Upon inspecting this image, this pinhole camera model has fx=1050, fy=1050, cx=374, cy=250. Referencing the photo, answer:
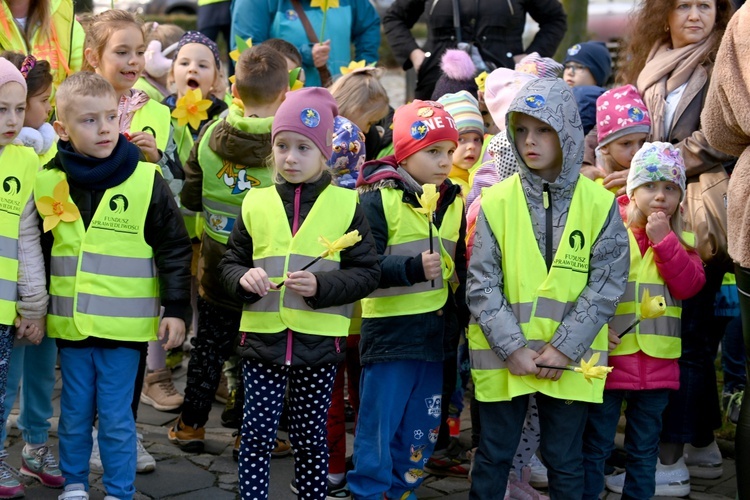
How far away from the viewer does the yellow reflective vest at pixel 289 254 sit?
4285mm

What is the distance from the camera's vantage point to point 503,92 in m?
5.69

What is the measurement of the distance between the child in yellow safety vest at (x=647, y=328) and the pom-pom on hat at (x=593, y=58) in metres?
2.14

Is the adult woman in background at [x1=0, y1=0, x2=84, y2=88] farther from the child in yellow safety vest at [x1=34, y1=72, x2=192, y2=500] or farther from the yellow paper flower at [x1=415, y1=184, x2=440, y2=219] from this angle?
the yellow paper flower at [x1=415, y1=184, x2=440, y2=219]

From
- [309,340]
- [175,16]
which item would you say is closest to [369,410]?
[309,340]

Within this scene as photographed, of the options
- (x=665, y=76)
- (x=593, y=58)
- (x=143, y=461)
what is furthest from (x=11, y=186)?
(x=593, y=58)

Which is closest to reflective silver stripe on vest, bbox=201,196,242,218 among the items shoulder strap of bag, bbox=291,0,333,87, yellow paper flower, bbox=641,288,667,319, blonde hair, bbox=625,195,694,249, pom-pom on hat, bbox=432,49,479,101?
pom-pom on hat, bbox=432,49,479,101

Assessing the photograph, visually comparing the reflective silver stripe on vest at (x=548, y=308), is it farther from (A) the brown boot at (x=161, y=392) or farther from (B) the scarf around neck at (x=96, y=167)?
(A) the brown boot at (x=161, y=392)

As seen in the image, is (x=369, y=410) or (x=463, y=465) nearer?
(x=369, y=410)

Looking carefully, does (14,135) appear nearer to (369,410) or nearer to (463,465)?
(369,410)

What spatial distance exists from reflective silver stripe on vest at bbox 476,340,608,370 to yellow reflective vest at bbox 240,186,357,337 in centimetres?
56

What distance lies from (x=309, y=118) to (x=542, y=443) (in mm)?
1668

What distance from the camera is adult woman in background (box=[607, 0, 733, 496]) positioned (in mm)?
5164

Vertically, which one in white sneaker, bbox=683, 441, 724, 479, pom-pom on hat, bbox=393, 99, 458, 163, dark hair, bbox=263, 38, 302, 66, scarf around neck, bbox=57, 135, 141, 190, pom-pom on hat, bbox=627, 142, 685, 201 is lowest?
white sneaker, bbox=683, 441, 724, 479

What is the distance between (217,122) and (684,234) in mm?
2336
